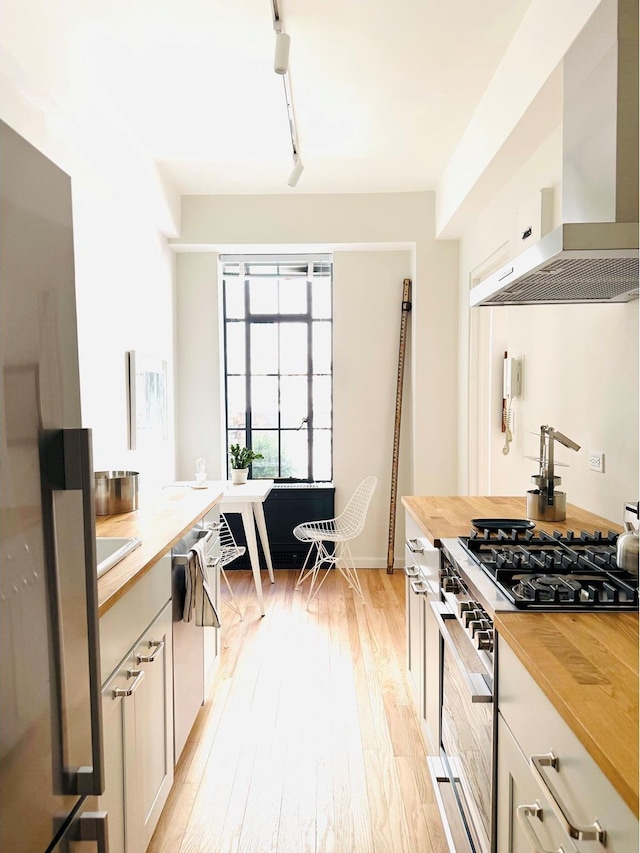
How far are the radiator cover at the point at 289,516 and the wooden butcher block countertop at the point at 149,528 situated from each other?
1.90m

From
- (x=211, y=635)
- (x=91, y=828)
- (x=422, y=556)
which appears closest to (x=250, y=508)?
(x=211, y=635)

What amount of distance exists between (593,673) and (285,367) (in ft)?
15.2

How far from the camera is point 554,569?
1.55 metres

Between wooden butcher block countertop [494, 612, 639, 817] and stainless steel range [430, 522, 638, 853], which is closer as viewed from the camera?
wooden butcher block countertop [494, 612, 639, 817]

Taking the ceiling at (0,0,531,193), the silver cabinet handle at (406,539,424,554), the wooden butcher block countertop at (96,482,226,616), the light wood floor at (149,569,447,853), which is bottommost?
the light wood floor at (149,569,447,853)

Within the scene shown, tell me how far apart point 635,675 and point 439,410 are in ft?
12.8

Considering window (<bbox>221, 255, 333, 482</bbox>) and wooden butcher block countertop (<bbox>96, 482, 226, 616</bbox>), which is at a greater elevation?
window (<bbox>221, 255, 333, 482</bbox>)

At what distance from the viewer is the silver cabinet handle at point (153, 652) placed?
67.6 inches

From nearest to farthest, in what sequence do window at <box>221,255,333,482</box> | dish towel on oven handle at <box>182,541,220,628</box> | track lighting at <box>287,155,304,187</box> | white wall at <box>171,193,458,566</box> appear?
1. dish towel on oven handle at <box>182,541,220,628</box>
2. track lighting at <box>287,155,304,187</box>
3. white wall at <box>171,193,458,566</box>
4. window at <box>221,255,333,482</box>

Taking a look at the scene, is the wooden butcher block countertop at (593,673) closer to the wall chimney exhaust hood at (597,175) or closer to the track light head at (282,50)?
the wall chimney exhaust hood at (597,175)

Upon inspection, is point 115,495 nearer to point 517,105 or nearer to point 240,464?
point 240,464

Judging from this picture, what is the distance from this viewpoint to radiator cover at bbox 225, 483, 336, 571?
5.25m

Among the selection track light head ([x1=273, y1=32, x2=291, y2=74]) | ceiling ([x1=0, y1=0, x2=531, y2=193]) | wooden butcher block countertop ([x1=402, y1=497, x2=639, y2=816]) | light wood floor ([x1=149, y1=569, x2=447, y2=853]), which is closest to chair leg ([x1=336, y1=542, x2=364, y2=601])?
light wood floor ([x1=149, y1=569, x2=447, y2=853])

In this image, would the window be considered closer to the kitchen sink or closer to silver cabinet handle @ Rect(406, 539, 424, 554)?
silver cabinet handle @ Rect(406, 539, 424, 554)
